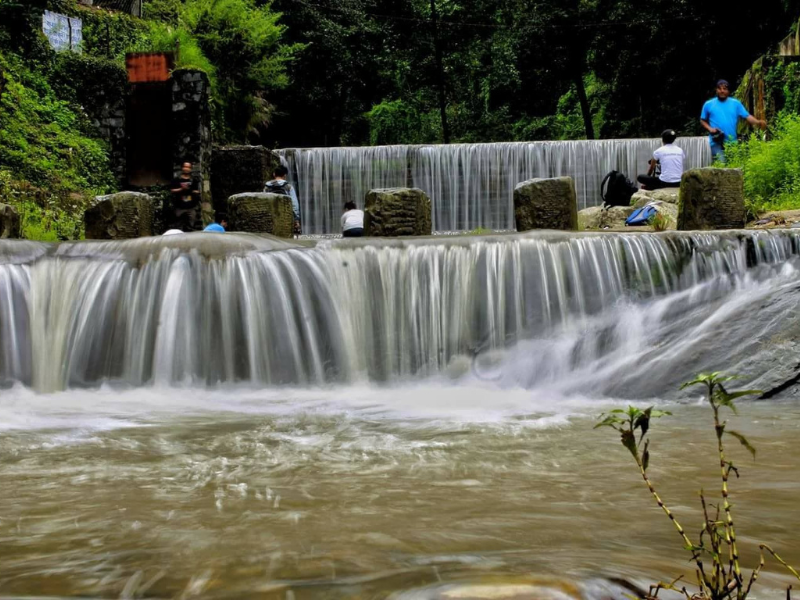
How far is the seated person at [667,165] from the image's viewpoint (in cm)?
1412

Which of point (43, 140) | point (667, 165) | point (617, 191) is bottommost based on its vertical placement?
point (617, 191)

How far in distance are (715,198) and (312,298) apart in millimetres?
5124

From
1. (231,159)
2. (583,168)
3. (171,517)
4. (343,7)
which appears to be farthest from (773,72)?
(343,7)

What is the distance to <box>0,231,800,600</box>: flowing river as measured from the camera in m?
2.76

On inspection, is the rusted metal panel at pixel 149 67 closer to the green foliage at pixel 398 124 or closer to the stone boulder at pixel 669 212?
the stone boulder at pixel 669 212

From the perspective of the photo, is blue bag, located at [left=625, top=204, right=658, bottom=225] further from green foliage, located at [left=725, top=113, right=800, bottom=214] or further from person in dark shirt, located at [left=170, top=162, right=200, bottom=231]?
person in dark shirt, located at [left=170, top=162, right=200, bottom=231]

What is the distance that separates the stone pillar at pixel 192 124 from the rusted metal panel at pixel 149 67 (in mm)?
261

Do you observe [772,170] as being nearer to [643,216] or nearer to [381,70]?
[643,216]

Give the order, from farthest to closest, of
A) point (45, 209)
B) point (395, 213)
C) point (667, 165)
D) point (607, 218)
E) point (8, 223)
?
point (45, 209) → point (667, 165) → point (607, 218) → point (8, 223) → point (395, 213)

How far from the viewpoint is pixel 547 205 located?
1098 cm

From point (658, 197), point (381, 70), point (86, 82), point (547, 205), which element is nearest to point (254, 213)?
point (547, 205)

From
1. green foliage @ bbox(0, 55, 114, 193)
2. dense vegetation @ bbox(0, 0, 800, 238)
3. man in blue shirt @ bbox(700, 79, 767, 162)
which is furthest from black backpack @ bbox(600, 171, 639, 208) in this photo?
green foliage @ bbox(0, 55, 114, 193)

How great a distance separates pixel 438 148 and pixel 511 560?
18480 mm

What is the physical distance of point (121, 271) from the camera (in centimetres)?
870
